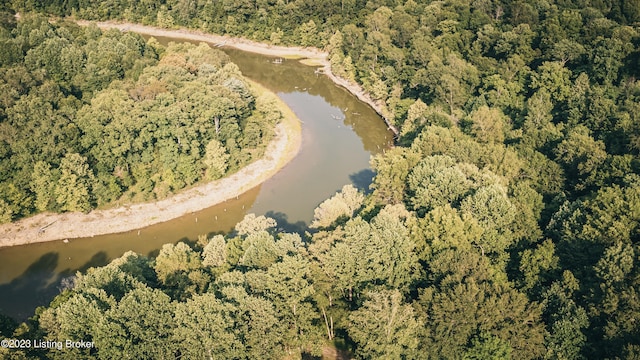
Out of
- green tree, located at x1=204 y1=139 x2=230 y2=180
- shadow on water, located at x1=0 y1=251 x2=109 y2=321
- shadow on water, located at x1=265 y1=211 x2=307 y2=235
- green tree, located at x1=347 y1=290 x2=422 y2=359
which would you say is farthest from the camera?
green tree, located at x1=204 y1=139 x2=230 y2=180

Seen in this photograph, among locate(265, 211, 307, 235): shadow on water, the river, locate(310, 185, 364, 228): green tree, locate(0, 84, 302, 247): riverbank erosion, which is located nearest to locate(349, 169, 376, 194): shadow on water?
the river

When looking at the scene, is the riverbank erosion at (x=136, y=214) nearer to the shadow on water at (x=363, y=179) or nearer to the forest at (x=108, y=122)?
the forest at (x=108, y=122)

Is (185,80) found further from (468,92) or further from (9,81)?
(468,92)

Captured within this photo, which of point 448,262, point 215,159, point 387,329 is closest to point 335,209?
point 448,262

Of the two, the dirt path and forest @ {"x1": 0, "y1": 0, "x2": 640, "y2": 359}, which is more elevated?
forest @ {"x1": 0, "y1": 0, "x2": 640, "y2": 359}

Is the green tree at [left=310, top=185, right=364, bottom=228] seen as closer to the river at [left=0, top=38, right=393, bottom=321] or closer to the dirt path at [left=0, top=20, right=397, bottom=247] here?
the river at [left=0, top=38, right=393, bottom=321]

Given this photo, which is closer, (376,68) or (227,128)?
(227,128)

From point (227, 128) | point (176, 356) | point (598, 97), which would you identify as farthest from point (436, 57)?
point (176, 356)
